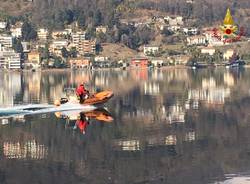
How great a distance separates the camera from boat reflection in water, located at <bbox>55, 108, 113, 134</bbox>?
33438 mm

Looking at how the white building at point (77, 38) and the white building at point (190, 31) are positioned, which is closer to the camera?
the white building at point (77, 38)

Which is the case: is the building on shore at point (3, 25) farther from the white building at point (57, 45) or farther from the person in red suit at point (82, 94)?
the person in red suit at point (82, 94)

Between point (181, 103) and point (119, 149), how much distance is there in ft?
57.0

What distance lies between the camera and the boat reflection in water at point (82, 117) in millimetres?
33438

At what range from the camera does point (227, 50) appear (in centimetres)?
12050

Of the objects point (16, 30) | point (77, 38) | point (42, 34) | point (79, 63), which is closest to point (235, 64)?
point (79, 63)

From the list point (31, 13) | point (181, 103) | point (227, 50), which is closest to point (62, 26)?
point (31, 13)

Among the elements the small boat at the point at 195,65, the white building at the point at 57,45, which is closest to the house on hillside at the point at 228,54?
the small boat at the point at 195,65

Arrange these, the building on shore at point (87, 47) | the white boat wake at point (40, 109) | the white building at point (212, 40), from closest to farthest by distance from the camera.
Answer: the white boat wake at point (40, 109), the building on shore at point (87, 47), the white building at point (212, 40)

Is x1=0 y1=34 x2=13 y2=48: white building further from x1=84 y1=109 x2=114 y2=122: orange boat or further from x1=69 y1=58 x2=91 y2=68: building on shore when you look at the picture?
x1=84 y1=109 x2=114 y2=122: orange boat

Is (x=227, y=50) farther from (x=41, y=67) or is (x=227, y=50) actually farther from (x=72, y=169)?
(x=72, y=169)

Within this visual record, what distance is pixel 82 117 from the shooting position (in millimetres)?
35969

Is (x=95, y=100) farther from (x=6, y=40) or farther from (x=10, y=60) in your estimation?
(x=6, y=40)

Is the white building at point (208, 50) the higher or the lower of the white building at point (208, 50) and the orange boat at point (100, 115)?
the lower
